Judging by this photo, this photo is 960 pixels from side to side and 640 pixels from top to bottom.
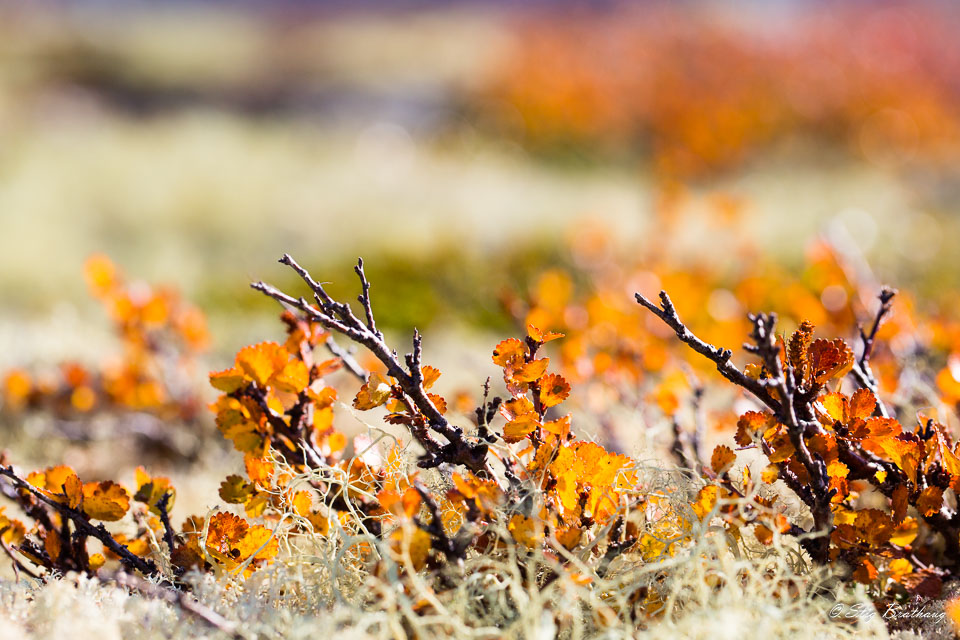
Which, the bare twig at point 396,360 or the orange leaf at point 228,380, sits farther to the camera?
the orange leaf at point 228,380

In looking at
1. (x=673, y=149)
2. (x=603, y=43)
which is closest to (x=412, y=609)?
(x=673, y=149)

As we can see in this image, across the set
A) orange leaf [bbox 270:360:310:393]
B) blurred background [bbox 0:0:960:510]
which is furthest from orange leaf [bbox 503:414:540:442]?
blurred background [bbox 0:0:960:510]

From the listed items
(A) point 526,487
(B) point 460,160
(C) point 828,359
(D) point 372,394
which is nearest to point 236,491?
(D) point 372,394

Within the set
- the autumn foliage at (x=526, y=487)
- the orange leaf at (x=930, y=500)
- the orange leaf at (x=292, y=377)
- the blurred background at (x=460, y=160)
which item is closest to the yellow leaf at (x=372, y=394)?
the autumn foliage at (x=526, y=487)

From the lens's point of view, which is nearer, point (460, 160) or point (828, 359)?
point (828, 359)

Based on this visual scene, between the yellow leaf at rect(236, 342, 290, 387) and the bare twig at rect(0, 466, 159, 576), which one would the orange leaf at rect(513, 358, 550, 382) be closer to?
the yellow leaf at rect(236, 342, 290, 387)

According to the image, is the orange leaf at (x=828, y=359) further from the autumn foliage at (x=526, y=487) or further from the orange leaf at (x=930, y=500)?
the orange leaf at (x=930, y=500)

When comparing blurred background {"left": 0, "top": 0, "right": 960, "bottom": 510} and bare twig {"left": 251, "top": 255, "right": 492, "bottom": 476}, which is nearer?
bare twig {"left": 251, "top": 255, "right": 492, "bottom": 476}

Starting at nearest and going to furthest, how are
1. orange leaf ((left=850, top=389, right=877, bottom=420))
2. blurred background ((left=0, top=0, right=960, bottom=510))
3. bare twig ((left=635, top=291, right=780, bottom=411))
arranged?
bare twig ((left=635, top=291, right=780, bottom=411)) → orange leaf ((left=850, top=389, right=877, bottom=420)) → blurred background ((left=0, top=0, right=960, bottom=510))

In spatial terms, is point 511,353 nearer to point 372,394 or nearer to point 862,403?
point 372,394

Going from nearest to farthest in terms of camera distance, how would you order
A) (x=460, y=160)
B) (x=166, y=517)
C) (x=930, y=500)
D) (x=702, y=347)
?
(x=702, y=347)
(x=930, y=500)
(x=166, y=517)
(x=460, y=160)
